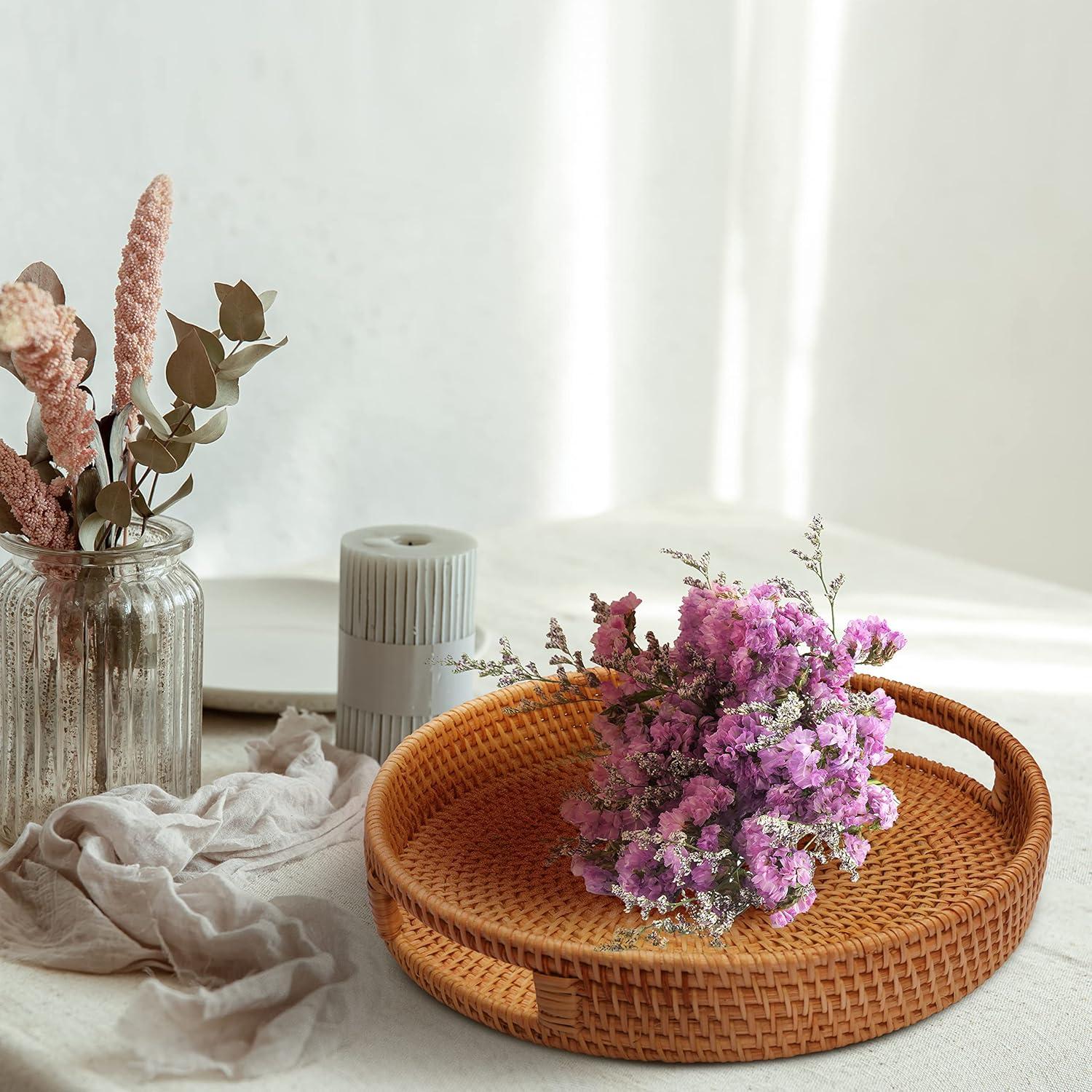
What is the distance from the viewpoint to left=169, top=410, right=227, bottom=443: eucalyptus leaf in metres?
0.76

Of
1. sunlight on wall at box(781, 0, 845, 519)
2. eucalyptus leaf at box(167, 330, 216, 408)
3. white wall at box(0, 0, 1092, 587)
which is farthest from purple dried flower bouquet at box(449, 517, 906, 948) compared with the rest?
sunlight on wall at box(781, 0, 845, 519)

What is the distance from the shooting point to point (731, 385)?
8.00 ft

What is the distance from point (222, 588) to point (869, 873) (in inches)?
29.3

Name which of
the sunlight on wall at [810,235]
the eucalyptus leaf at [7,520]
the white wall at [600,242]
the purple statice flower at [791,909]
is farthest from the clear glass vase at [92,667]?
the sunlight on wall at [810,235]

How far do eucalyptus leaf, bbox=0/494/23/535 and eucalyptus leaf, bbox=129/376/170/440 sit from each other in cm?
10

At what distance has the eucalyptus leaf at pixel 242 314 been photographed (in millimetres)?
755

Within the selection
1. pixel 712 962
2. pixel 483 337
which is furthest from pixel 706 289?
pixel 712 962

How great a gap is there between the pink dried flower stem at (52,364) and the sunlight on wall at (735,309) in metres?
1.75

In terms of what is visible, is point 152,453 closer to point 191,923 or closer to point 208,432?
point 208,432

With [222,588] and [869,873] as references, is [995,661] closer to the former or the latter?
[869,873]

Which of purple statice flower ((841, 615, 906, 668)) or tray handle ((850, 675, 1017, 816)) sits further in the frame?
tray handle ((850, 675, 1017, 816))

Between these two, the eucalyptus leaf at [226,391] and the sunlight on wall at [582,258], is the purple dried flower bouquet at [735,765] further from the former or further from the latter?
the sunlight on wall at [582,258]

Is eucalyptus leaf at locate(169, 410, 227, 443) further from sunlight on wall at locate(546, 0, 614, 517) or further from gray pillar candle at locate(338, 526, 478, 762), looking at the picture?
sunlight on wall at locate(546, 0, 614, 517)

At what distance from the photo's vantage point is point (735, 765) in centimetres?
68
